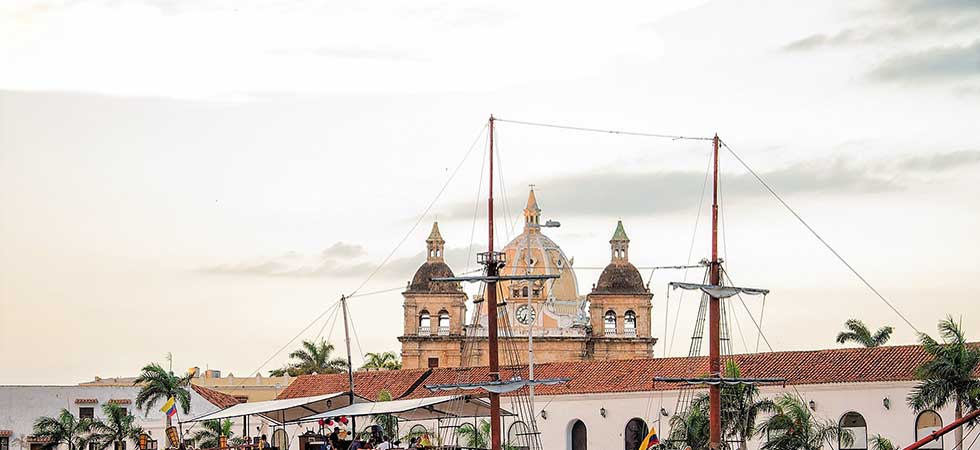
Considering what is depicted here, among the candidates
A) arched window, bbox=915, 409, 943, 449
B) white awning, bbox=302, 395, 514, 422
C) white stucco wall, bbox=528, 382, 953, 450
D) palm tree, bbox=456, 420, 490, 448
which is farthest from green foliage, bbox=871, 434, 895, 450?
palm tree, bbox=456, 420, 490, 448

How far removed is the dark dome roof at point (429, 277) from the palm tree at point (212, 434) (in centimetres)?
5721

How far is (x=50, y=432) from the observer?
77.4 metres

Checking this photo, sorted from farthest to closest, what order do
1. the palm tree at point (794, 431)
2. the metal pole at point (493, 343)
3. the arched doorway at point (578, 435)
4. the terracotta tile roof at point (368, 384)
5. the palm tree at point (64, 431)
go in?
the terracotta tile roof at point (368, 384)
the palm tree at point (64, 431)
the arched doorway at point (578, 435)
the palm tree at point (794, 431)
the metal pole at point (493, 343)

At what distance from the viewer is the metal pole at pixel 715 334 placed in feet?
163

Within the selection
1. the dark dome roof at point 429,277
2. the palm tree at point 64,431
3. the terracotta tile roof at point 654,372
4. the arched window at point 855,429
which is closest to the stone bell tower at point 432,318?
the dark dome roof at point 429,277

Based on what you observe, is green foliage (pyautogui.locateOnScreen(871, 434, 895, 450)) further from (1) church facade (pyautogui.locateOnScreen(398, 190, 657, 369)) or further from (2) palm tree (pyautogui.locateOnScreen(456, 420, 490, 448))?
(1) church facade (pyautogui.locateOnScreen(398, 190, 657, 369))

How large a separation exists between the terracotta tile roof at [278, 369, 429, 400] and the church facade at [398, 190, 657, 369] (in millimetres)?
45361

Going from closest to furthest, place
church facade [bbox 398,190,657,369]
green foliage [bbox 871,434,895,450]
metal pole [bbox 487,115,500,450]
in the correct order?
metal pole [bbox 487,115,500,450]
green foliage [bbox 871,434,895,450]
church facade [bbox 398,190,657,369]

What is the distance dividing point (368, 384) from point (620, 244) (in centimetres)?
6027

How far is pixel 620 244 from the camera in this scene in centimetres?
14250

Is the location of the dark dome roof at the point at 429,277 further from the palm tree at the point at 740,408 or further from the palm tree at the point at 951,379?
the palm tree at the point at 951,379

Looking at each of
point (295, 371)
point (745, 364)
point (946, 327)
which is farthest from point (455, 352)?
point (946, 327)

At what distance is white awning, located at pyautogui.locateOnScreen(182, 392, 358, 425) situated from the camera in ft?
180

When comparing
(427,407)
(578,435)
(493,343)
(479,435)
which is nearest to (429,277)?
(578,435)
